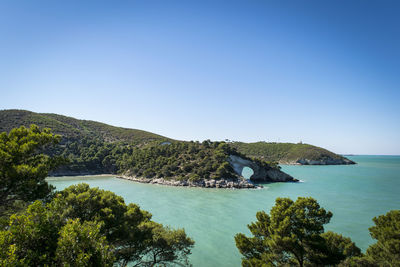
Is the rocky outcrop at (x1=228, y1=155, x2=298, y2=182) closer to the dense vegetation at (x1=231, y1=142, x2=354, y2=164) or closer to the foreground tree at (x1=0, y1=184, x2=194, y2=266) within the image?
the foreground tree at (x1=0, y1=184, x2=194, y2=266)

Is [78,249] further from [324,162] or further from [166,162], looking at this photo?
[324,162]

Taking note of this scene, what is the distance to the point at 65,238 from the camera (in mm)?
5617

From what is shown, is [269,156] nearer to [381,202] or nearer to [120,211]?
[381,202]

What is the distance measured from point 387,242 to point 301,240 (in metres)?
3.61

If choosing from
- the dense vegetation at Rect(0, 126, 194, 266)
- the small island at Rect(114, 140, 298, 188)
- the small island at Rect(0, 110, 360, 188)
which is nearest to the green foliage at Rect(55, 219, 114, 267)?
the dense vegetation at Rect(0, 126, 194, 266)

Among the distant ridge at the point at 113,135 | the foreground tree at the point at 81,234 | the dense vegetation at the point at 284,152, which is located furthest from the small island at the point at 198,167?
the dense vegetation at the point at 284,152

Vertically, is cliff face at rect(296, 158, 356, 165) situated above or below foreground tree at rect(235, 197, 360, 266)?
below

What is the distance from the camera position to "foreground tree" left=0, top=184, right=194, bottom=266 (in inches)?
215

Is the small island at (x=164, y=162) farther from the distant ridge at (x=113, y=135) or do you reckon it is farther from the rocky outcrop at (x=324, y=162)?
the rocky outcrop at (x=324, y=162)

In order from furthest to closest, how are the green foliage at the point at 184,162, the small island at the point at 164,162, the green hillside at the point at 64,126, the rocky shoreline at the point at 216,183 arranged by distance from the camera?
the green hillside at the point at 64,126
the green foliage at the point at 184,162
the small island at the point at 164,162
the rocky shoreline at the point at 216,183

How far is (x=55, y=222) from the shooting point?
6.52 metres

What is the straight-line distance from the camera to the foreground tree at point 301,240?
33.9ft

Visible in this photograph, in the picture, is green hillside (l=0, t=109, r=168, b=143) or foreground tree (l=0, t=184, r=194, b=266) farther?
green hillside (l=0, t=109, r=168, b=143)

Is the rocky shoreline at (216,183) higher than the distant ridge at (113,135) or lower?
lower
